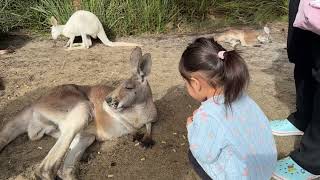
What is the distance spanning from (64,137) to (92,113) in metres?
0.38

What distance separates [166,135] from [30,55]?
2.30 metres

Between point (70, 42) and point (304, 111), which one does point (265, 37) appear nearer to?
point (70, 42)

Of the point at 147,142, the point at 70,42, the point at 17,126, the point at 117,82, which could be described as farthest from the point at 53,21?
the point at 147,142

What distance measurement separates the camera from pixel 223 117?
2.25m

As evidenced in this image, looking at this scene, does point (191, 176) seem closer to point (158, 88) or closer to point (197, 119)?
point (197, 119)

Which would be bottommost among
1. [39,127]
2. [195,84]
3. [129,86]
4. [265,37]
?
[39,127]

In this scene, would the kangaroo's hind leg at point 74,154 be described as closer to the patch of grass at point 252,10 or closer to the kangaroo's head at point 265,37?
the kangaroo's head at point 265,37

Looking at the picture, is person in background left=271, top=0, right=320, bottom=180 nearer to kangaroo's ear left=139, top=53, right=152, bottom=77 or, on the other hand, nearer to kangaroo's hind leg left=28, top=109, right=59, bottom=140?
kangaroo's ear left=139, top=53, right=152, bottom=77

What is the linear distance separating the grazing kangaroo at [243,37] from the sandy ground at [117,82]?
87mm

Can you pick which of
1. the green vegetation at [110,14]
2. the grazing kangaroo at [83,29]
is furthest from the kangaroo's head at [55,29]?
the green vegetation at [110,14]

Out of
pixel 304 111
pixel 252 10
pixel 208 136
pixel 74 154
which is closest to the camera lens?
pixel 208 136

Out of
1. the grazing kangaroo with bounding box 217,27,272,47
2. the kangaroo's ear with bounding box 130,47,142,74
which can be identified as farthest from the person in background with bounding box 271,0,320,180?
the grazing kangaroo with bounding box 217,27,272,47

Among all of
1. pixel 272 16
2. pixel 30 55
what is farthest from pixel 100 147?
pixel 272 16

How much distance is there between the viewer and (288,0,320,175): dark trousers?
2982 millimetres
